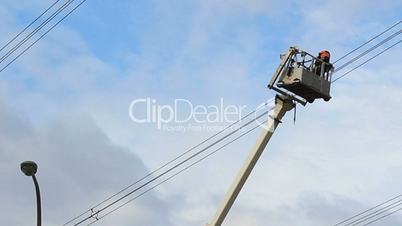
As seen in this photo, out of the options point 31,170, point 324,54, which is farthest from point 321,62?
point 31,170

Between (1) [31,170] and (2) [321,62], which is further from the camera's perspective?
(1) [31,170]

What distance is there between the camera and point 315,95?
28.6 meters

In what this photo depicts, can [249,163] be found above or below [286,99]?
below

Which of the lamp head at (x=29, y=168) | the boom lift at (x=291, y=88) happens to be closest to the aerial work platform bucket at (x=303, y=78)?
the boom lift at (x=291, y=88)

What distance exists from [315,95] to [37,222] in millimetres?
12124

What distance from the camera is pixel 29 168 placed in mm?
32562

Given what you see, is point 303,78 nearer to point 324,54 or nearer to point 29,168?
point 324,54

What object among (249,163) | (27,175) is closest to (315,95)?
(249,163)

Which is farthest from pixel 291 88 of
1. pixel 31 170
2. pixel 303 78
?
pixel 31 170

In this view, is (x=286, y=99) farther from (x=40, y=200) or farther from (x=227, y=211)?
(x=40, y=200)

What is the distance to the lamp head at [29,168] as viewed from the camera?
32481 mm

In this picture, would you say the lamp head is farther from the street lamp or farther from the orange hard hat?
the orange hard hat

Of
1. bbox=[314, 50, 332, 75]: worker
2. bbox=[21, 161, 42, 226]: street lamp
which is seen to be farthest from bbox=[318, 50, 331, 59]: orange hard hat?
bbox=[21, 161, 42, 226]: street lamp

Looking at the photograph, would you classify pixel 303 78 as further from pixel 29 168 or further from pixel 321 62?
pixel 29 168
